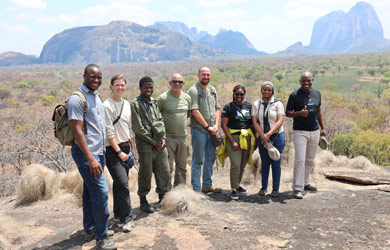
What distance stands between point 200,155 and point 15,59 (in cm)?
20774

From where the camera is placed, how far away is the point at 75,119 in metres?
2.42

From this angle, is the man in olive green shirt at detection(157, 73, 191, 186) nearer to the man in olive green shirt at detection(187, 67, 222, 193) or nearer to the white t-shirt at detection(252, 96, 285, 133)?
the man in olive green shirt at detection(187, 67, 222, 193)

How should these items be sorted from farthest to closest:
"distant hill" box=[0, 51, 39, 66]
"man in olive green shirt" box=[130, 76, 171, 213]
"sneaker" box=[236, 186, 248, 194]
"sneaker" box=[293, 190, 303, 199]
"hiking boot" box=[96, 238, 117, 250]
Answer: "distant hill" box=[0, 51, 39, 66]
"sneaker" box=[236, 186, 248, 194]
"sneaker" box=[293, 190, 303, 199]
"man in olive green shirt" box=[130, 76, 171, 213]
"hiking boot" box=[96, 238, 117, 250]

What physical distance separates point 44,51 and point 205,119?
220 meters

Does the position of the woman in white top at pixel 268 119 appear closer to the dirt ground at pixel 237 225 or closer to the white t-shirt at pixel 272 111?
the white t-shirt at pixel 272 111

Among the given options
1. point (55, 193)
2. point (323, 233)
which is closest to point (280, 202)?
point (323, 233)

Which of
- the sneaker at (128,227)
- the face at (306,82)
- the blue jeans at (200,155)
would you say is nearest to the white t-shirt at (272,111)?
the face at (306,82)

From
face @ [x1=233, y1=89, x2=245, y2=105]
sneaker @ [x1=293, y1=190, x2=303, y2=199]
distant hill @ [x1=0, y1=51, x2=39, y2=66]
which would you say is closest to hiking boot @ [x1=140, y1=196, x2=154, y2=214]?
face @ [x1=233, y1=89, x2=245, y2=105]

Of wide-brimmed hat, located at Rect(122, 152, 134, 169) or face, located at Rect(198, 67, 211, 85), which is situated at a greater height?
face, located at Rect(198, 67, 211, 85)

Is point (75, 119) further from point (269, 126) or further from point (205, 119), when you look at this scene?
point (269, 126)

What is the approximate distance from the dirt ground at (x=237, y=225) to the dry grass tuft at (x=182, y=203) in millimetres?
63

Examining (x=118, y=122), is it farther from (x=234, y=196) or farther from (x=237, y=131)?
(x=234, y=196)

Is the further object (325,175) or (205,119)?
(325,175)

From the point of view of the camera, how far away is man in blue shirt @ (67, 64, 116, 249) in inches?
96.2
